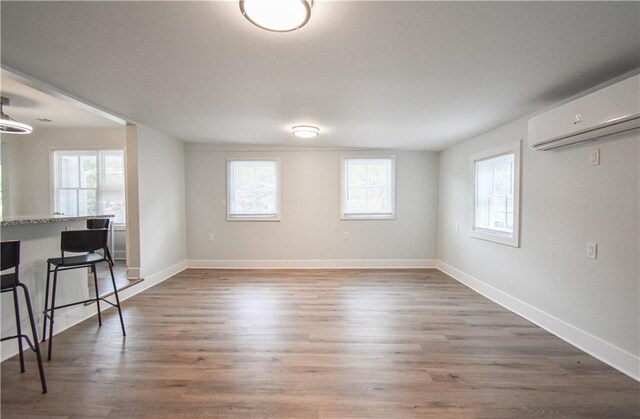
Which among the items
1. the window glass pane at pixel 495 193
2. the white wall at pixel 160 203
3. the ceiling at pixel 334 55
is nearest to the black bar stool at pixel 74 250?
the ceiling at pixel 334 55

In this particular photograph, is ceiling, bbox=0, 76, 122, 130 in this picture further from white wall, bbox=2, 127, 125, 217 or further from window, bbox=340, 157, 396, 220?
window, bbox=340, 157, 396, 220

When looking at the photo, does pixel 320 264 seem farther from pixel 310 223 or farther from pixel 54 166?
pixel 54 166

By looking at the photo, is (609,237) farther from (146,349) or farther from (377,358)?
(146,349)

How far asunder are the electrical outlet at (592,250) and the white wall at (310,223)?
9.34ft

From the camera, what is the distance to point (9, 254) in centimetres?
173

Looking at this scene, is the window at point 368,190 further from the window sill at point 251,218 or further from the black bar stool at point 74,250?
the black bar stool at point 74,250

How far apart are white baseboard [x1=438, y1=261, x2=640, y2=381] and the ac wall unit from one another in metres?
1.67

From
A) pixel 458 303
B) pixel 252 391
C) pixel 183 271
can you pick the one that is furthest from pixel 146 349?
pixel 458 303

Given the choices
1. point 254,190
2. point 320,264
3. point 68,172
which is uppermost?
point 68,172

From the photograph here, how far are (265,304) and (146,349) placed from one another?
130cm

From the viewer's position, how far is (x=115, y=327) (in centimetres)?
273

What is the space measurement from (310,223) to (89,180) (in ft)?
13.8

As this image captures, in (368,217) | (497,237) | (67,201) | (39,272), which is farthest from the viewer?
(368,217)

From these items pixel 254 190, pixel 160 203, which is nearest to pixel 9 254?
pixel 160 203
